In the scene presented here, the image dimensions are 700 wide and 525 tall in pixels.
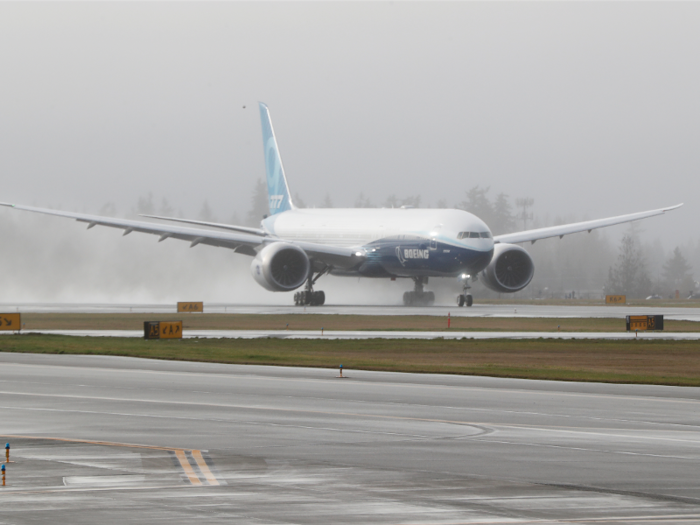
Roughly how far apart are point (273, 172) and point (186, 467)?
224 ft

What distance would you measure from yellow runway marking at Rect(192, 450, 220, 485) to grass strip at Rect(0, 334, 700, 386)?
48.3 ft

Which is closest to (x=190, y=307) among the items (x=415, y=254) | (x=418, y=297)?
(x=415, y=254)

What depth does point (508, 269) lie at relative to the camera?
218 ft

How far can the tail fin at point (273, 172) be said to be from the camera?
80000 millimetres

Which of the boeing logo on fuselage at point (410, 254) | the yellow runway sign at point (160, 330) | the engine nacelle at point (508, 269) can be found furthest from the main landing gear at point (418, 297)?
the yellow runway sign at point (160, 330)

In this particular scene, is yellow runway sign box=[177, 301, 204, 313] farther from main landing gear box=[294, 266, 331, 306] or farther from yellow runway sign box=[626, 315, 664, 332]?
yellow runway sign box=[626, 315, 664, 332]

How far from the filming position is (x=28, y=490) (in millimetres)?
12211

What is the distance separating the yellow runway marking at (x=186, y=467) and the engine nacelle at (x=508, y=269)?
51.6m

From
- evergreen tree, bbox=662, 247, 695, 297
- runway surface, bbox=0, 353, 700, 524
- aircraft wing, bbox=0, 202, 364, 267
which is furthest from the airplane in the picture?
evergreen tree, bbox=662, 247, 695, 297

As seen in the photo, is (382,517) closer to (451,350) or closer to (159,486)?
(159,486)

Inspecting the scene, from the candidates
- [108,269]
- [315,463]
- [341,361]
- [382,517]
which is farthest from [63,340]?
[108,269]

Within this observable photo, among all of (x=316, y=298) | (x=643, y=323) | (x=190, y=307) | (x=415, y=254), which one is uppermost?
(x=415, y=254)

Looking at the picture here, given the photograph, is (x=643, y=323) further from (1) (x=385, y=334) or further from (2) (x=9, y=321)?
(2) (x=9, y=321)

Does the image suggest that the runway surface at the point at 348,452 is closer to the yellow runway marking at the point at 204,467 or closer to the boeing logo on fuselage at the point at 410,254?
the yellow runway marking at the point at 204,467
